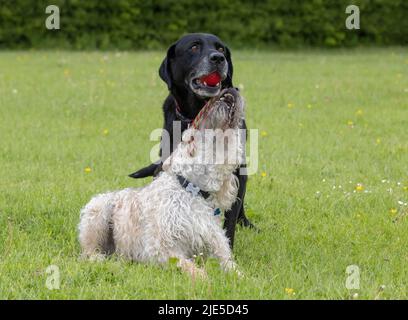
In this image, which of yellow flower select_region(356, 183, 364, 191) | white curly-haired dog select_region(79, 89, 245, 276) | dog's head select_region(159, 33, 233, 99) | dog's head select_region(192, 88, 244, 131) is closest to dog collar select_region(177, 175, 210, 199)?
white curly-haired dog select_region(79, 89, 245, 276)

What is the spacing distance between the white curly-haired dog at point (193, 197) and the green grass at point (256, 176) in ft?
0.50

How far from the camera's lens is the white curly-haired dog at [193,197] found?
14.7 feet

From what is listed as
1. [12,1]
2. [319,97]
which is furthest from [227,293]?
[12,1]

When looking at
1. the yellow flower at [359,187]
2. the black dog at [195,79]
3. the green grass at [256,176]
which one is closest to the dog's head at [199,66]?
the black dog at [195,79]

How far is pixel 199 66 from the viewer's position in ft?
19.2

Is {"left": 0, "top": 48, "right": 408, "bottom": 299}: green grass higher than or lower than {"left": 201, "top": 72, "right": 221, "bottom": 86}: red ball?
lower

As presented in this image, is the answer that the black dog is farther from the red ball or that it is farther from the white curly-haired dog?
the white curly-haired dog

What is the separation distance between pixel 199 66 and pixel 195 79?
104 millimetres

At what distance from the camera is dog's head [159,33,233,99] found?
226 inches

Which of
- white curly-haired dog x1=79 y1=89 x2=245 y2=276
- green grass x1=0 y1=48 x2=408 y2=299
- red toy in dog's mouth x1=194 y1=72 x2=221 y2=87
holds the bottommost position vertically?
green grass x1=0 y1=48 x2=408 y2=299

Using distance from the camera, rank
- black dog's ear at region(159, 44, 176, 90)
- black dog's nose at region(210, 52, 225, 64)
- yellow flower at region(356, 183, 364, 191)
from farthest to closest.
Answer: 1. yellow flower at region(356, 183, 364, 191)
2. black dog's ear at region(159, 44, 176, 90)
3. black dog's nose at region(210, 52, 225, 64)
